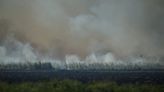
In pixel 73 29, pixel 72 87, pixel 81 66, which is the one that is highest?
pixel 73 29

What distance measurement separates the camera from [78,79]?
31.2ft

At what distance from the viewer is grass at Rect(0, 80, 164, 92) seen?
8.44 metres

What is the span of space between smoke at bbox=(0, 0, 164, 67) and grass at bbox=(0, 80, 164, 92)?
0.66 metres

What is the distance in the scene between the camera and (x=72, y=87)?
858 cm

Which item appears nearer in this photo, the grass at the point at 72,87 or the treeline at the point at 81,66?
the grass at the point at 72,87

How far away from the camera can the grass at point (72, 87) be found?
8439 mm

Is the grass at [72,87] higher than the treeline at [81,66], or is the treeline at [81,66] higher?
the treeline at [81,66]

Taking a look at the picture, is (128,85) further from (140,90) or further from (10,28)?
(10,28)

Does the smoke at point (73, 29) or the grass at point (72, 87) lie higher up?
the smoke at point (73, 29)

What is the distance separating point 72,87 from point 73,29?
149 centimetres

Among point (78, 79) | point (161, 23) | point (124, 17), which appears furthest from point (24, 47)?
point (161, 23)

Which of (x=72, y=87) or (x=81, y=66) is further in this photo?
(x=81, y=66)

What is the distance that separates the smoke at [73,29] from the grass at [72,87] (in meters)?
0.66

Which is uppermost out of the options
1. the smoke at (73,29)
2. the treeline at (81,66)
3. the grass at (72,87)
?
the smoke at (73,29)
